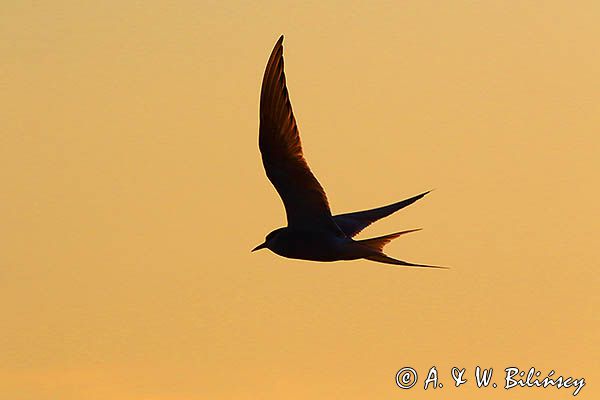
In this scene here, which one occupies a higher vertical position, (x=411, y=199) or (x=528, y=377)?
(x=411, y=199)

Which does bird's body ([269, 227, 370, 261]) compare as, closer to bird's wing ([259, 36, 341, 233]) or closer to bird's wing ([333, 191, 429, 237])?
bird's wing ([259, 36, 341, 233])

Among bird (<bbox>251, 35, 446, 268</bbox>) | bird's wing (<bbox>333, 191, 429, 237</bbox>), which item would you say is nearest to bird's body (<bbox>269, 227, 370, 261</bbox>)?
bird (<bbox>251, 35, 446, 268</bbox>)

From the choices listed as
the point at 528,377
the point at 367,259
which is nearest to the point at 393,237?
the point at 367,259

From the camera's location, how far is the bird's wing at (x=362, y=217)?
16.8 meters

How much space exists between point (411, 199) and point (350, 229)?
784mm

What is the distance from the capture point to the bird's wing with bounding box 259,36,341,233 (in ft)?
49.4

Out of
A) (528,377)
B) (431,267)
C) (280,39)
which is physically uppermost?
(280,39)

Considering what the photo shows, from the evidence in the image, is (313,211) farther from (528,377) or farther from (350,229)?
(528,377)

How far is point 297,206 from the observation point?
15.8m

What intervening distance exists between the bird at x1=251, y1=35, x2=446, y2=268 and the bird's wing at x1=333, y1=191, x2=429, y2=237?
0.61m

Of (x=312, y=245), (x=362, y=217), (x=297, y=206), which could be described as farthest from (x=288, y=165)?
(x=362, y=217)

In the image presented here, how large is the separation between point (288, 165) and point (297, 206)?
1.58 feet

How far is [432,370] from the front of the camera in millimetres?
19844

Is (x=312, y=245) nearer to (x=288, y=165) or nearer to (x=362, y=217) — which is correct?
(x=288, y=165)
